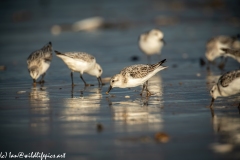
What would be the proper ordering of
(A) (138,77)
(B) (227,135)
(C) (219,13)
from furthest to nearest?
(C) (219,13) → (A) (138,77) → (B) (227,135)

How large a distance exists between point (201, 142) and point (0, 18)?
26248 mm

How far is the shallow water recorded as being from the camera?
271 inches

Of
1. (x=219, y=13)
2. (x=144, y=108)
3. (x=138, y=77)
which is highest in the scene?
(x=219, y=13)

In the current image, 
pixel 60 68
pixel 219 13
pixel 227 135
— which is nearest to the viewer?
pixel 227 135

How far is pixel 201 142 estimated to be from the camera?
274 inches

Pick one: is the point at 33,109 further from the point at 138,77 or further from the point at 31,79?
the point at 31,79

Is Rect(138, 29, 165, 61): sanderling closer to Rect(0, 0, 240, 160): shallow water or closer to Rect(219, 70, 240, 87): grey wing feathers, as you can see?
Rect(0, 0, 240, 160): shallow water

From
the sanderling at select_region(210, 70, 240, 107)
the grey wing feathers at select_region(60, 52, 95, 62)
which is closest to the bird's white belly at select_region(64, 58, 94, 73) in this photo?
the grey wing feathers at select_region(60, 52, 95, 62)

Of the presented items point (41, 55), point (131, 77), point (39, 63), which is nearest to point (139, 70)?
point (131, 77)

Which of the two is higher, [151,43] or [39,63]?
[151,43]

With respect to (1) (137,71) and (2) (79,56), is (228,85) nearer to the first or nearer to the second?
(1) (137,71)

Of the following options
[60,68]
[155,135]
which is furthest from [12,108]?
[60,68]

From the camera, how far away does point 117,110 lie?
30.1 ft

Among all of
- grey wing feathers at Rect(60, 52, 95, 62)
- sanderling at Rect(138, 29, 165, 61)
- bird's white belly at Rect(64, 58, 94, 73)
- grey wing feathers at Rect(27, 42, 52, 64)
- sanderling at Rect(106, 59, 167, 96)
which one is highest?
sanderling at Rect(138, 29, 165, 61)
